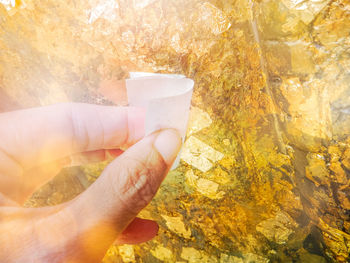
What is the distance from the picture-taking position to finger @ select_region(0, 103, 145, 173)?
56cm

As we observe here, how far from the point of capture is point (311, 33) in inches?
14.7

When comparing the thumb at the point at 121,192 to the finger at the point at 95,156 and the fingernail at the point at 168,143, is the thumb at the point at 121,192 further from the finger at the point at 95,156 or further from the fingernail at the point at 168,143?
Answer: the finger at the point at 95,156

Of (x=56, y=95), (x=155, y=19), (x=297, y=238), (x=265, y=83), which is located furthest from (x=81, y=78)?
(x=297, y=238)

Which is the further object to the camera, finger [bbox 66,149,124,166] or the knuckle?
finger [bbox 66,149,124,166]

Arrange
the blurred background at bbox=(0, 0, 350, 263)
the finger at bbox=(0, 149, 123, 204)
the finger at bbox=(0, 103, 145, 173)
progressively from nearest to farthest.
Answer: the blurred background at bbox=(0, 0, 350, 263), the finger at bbox=(0, 103, 145, 173), the finger at bbox=(0, 149, 123, 204)

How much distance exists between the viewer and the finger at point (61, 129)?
563 mm

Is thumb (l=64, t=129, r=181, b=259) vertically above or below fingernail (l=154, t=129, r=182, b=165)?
below

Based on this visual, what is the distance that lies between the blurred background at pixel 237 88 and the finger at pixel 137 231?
0.24ft

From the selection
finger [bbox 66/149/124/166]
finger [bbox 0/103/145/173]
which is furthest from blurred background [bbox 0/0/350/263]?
finger [bbox 66/149/124/166]

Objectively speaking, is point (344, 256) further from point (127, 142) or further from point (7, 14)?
point (7, 14)

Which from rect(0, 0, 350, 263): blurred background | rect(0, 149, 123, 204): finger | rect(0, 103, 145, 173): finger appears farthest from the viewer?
rect(0, 149, 123, 204): finger

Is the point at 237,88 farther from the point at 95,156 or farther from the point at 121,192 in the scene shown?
the point at 95,156

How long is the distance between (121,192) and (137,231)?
10.8 inches

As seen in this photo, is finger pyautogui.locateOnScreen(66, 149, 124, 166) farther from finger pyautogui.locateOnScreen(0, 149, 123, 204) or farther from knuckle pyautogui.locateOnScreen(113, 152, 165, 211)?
knuckle pyautogui.locateOnScreen(113, 152, 165, 211)
